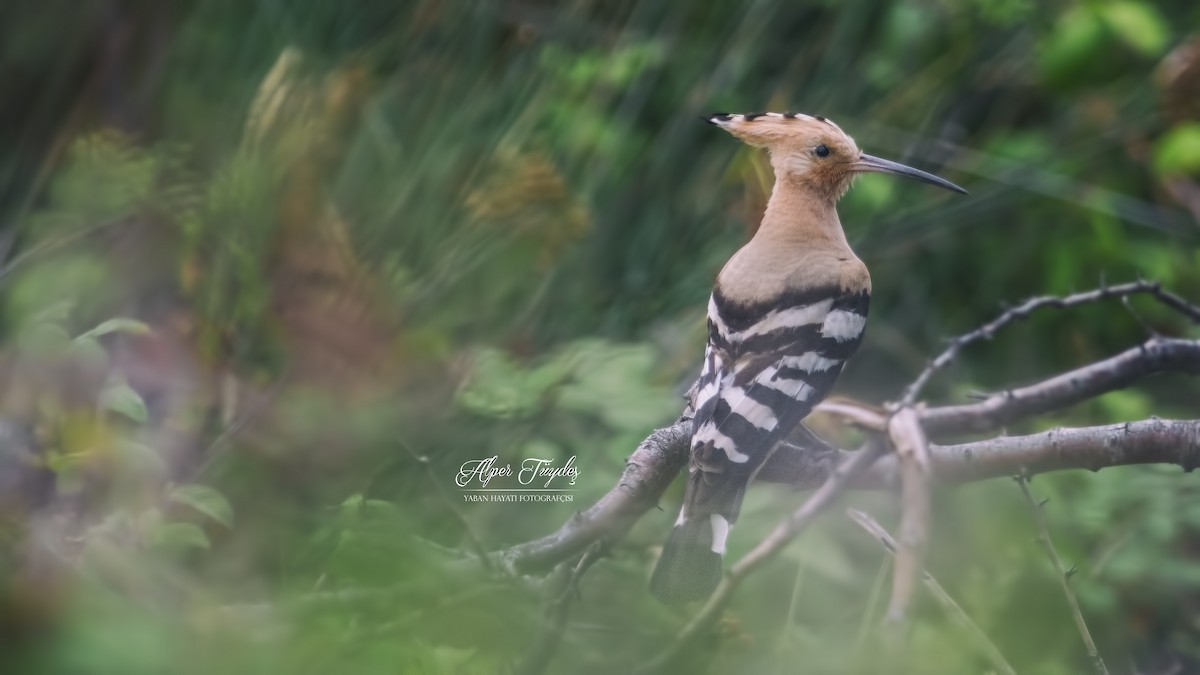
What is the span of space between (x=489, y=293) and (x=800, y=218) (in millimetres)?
457

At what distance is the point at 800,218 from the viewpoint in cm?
96

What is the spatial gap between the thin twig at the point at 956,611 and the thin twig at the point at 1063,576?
0.07 m

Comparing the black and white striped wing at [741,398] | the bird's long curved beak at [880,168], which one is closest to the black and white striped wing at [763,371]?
the black and white striped wing at [741,398]

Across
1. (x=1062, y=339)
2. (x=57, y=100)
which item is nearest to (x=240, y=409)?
(x=57, y=100)

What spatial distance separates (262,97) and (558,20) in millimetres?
384

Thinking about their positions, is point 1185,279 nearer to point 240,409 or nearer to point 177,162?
point 240,409

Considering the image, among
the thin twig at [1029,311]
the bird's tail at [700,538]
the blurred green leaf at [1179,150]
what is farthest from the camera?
the blurred green leaf at [1179,150]

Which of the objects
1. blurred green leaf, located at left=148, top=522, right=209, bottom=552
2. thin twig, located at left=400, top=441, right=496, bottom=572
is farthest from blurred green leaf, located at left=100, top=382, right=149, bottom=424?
thin twig, located at left=400, top=441, right=496, bottom=572

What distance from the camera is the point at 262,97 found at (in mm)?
1370

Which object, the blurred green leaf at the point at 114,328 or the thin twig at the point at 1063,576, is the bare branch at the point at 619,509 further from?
the blurred green leaf at the point at 114,328

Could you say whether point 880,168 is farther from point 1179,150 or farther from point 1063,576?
point 1179,150

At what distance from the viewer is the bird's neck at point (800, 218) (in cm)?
95

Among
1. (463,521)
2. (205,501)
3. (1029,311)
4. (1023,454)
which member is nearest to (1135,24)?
(1029,311)

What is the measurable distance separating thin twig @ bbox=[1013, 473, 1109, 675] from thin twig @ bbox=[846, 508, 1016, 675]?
0.24 ft
